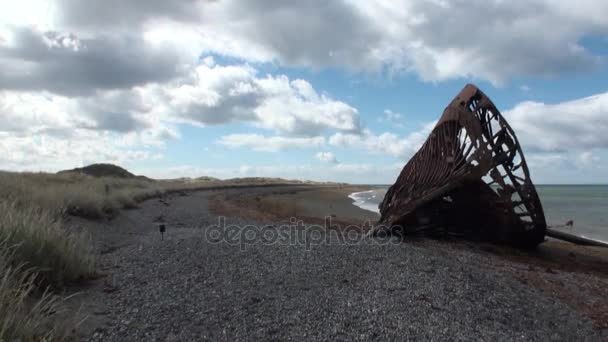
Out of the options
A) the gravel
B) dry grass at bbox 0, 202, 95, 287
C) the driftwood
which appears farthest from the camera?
the driftwood

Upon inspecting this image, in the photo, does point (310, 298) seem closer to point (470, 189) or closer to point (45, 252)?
point (45, 252)

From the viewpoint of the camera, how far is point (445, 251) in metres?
9.46

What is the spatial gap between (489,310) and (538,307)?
101cm

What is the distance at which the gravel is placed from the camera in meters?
4.24

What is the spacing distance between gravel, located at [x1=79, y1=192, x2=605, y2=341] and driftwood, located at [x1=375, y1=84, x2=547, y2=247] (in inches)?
122

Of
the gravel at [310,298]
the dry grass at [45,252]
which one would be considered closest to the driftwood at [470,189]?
the gravel at [310,298]

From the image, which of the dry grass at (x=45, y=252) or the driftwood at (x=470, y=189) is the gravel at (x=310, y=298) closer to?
the dry grass at (x=45, y=252)

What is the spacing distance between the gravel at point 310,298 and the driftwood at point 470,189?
3.11 meters

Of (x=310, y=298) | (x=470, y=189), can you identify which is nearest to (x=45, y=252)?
(x=310, y=298)

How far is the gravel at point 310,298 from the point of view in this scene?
13.9 feet

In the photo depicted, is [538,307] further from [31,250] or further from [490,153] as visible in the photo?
[31,250]

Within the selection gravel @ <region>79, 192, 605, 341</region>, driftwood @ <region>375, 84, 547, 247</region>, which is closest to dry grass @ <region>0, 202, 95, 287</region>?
gravel @ <region>79, 192, 605, 341</region>

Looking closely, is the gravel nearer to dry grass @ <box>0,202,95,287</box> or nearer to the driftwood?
dry grass @ <box>0,202,95,287</box>

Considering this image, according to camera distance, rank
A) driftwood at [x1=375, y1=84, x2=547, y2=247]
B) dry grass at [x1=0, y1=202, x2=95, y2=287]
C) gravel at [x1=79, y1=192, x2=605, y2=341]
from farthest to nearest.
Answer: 1. driftwood at [x1=375, y1=84, x2=547, y2=247]
2. dry grass at [x1=0, y1=202, x2=95, y2=287]
3. gravel at [x1=79, y1=192, x2=605, y2=341]
